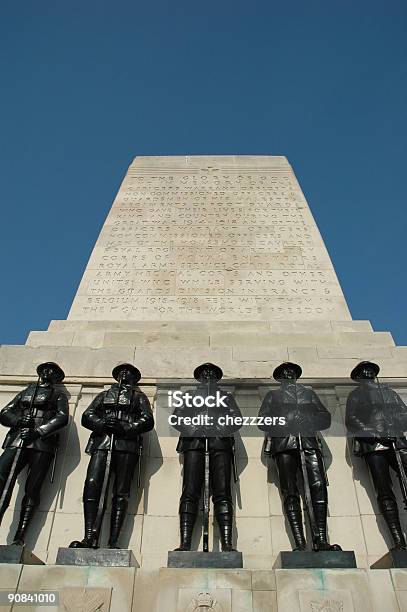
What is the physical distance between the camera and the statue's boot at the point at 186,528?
596cm

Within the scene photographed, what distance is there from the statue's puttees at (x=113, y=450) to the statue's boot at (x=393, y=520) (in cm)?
301

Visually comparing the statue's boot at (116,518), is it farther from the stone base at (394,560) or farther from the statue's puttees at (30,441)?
the stone base at (394,560)

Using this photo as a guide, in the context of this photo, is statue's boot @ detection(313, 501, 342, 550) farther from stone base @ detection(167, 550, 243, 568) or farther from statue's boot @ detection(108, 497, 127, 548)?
statue's boot @ detection(108, 497, 127, 548)

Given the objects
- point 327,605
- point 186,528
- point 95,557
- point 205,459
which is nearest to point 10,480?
point 95,557

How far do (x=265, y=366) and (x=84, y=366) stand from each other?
9.50 ft

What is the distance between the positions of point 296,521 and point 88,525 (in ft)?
7.89

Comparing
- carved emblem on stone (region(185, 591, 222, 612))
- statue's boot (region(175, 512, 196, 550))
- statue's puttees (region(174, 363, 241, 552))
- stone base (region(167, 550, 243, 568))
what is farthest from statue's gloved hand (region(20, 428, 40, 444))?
carved emblem on stone (region(185, 591, 222, 612))

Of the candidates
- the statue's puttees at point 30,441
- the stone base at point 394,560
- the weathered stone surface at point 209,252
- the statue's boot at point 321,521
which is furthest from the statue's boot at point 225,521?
the weathered stone surface at point 209,252

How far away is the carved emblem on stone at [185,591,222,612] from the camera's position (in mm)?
5008

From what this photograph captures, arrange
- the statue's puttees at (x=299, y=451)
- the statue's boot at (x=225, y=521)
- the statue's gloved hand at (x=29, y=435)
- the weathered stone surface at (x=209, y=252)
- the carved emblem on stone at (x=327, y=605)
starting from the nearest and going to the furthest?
1. the carved emblem on stone at (x=327, y=605)
2. the statue's boot at (x=225, y=521)
3. the statue's puttees at (x=299, y=451)
4. the statue's gloved hand at (x=29, y=435)
5. the weathered stone surface at (x=209, y=252)

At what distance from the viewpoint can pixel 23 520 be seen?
6.30m

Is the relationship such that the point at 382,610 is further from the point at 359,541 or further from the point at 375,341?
the point at 375,341

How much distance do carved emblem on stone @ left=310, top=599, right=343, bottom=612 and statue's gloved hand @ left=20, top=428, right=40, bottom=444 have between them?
3.68 m

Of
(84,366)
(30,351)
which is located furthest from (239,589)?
(30,351)
